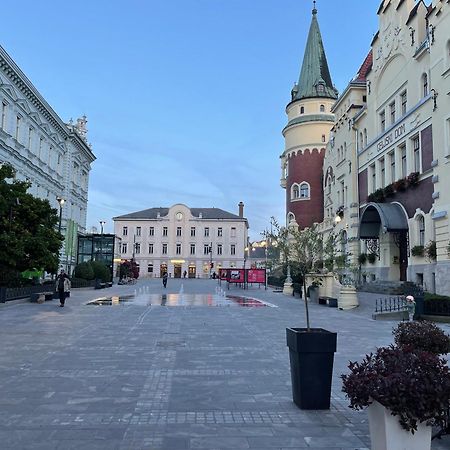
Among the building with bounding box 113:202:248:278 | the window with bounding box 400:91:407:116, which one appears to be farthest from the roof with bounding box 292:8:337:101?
the building with bounding box 113:202:248:278

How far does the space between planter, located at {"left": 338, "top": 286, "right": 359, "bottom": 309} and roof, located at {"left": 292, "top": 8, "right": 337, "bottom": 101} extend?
40.6 metres

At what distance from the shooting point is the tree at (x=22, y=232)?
24078 millimetres

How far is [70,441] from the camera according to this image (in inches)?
201

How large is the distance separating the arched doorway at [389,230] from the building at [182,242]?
230 feet

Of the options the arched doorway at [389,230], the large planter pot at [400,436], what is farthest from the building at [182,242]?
the large planter pot at [400,436]

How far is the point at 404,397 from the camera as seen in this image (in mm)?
3988

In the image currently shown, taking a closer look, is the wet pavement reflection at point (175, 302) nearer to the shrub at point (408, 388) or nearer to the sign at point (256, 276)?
the sign at point (256, 276)

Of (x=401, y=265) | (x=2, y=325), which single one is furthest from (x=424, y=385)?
(x=401, y=265)

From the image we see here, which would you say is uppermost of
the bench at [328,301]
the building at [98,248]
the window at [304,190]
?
the window at [304,190]

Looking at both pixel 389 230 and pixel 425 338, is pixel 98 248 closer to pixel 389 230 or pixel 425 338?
pixel 389 230

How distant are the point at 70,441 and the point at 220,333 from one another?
920 cm

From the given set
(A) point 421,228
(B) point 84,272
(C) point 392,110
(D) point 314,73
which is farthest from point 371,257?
(D) point 314,73

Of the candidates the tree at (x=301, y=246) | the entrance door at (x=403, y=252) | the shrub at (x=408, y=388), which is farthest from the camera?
the entrance door at (x=403, y=252)

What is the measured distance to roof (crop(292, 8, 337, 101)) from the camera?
60.1 metres
